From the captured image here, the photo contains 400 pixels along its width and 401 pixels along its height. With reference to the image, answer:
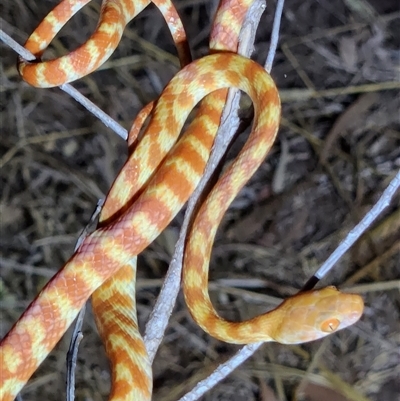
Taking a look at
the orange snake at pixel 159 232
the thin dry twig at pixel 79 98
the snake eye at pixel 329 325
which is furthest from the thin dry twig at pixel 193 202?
the snake eye at pixel 329 325

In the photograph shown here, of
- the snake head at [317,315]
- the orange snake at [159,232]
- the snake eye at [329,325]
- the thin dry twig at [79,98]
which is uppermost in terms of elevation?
the thin dry twig at [79,98]

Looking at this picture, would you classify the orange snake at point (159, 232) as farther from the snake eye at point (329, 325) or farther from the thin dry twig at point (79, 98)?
the thin dry twig at point (79, 98)

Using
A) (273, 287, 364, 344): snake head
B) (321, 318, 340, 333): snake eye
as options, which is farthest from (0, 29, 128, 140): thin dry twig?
(321, 318, 340, 333): snake eye

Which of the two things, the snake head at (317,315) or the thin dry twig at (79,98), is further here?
the thin dry twig at (79,98)

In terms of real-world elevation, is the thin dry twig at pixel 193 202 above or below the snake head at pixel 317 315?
above

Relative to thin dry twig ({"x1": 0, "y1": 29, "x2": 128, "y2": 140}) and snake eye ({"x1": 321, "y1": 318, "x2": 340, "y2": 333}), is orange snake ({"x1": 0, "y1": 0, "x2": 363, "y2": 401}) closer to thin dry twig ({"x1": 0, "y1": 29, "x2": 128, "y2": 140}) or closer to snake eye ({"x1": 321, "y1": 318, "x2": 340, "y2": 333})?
snake eye ({"x1": 321, "y1": 318, "x2": 340, "y2": 333})

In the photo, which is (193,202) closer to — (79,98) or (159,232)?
(159,232)

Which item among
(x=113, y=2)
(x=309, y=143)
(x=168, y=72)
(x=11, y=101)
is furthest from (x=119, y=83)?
→ (x=113, y=2)

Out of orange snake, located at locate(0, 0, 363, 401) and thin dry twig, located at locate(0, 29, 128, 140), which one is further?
thin dry twig, located at locate(0, 29, 128, 140)
